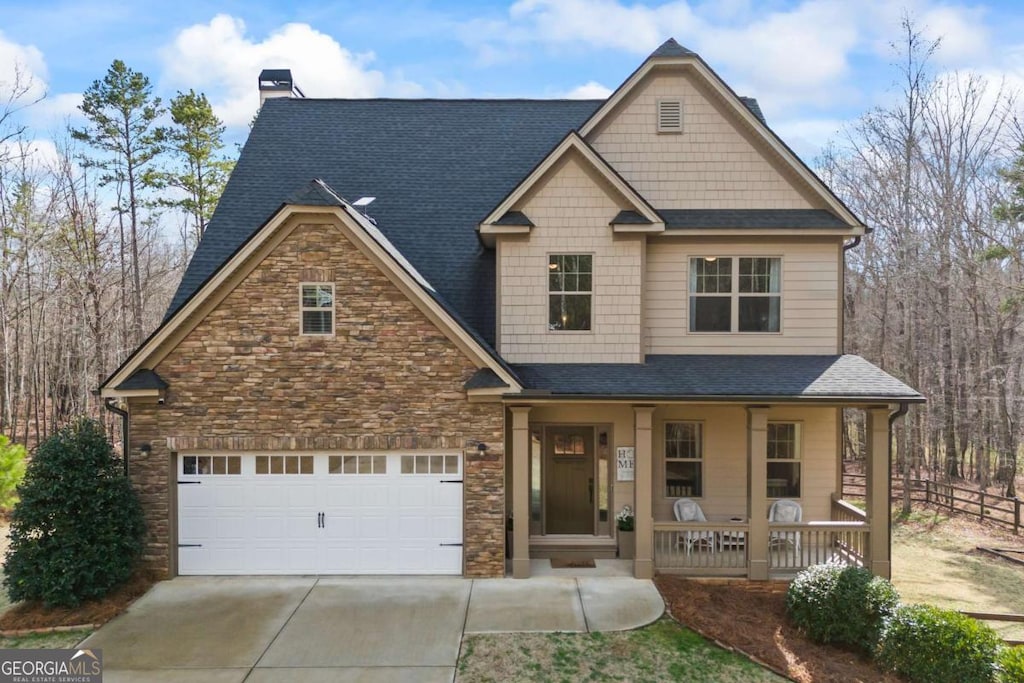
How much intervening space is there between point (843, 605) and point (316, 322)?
866 cm

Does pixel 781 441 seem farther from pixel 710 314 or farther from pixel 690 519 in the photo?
pixel 710 314

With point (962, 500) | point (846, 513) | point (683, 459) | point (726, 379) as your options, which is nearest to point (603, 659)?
point (683, 459)

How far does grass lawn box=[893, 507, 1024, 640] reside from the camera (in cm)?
1052

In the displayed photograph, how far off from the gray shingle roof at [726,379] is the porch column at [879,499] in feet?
2.08

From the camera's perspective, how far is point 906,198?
70.1 ft

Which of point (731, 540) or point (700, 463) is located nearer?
point (731, 540)

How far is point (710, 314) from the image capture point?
38.6 feet

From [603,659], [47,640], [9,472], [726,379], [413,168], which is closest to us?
[603,659]

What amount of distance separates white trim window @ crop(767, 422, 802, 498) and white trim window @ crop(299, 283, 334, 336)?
8.15m

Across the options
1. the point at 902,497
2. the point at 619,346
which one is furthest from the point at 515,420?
the point at 902,497

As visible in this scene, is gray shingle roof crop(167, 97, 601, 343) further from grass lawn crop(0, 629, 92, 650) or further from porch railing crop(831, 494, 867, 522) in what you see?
porch railing crop(831, 494, 867, 522)

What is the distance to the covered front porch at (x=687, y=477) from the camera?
34.8 ft

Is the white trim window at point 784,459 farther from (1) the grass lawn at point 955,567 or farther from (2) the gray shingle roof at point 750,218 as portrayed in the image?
(2) the gray shingle roof at point 750,218

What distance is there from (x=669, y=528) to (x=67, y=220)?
2393cm
